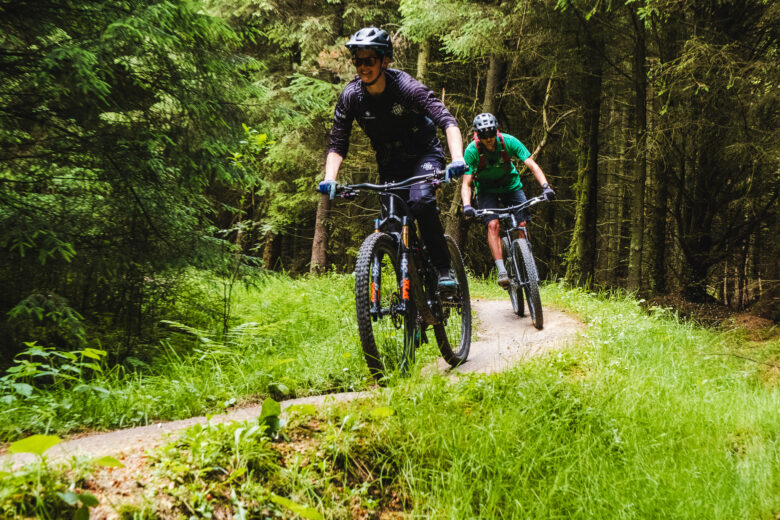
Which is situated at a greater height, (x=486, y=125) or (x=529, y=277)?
(x=486, y=125)

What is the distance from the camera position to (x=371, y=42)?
336 centimetres

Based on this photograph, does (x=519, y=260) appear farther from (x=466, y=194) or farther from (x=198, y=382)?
(x=198, y=382)

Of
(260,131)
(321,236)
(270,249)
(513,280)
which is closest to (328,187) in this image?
(260,131)

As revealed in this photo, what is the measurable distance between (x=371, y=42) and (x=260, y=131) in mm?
2563

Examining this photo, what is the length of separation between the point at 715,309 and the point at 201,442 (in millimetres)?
9872

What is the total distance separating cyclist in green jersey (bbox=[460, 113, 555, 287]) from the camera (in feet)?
20.0

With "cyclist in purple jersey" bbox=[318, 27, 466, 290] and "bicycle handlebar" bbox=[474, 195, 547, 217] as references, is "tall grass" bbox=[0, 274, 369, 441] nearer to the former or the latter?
"cyclist in purple jersey" bbox=[318, 27, 466, 290]

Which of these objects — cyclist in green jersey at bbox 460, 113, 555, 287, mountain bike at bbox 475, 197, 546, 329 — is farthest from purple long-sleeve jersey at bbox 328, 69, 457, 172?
mountain bike at bbox 475, 197, 546, 329

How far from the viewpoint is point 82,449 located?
2322 mm

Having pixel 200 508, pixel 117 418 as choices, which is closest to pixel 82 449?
pixel 117 418

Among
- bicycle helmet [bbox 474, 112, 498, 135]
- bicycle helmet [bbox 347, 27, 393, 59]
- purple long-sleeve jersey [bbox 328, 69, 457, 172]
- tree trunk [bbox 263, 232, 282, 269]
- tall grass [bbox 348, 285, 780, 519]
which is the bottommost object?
tall grass [bbox 348, 285, 780, 519]

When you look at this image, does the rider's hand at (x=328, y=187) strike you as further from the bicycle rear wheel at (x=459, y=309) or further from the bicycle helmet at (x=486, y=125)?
the bicycle helmet at (x=486, y=125)

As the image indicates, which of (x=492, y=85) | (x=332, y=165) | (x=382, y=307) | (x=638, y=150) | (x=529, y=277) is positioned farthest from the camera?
(x=492, y=85)

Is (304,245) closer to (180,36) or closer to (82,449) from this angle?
(180,36)
